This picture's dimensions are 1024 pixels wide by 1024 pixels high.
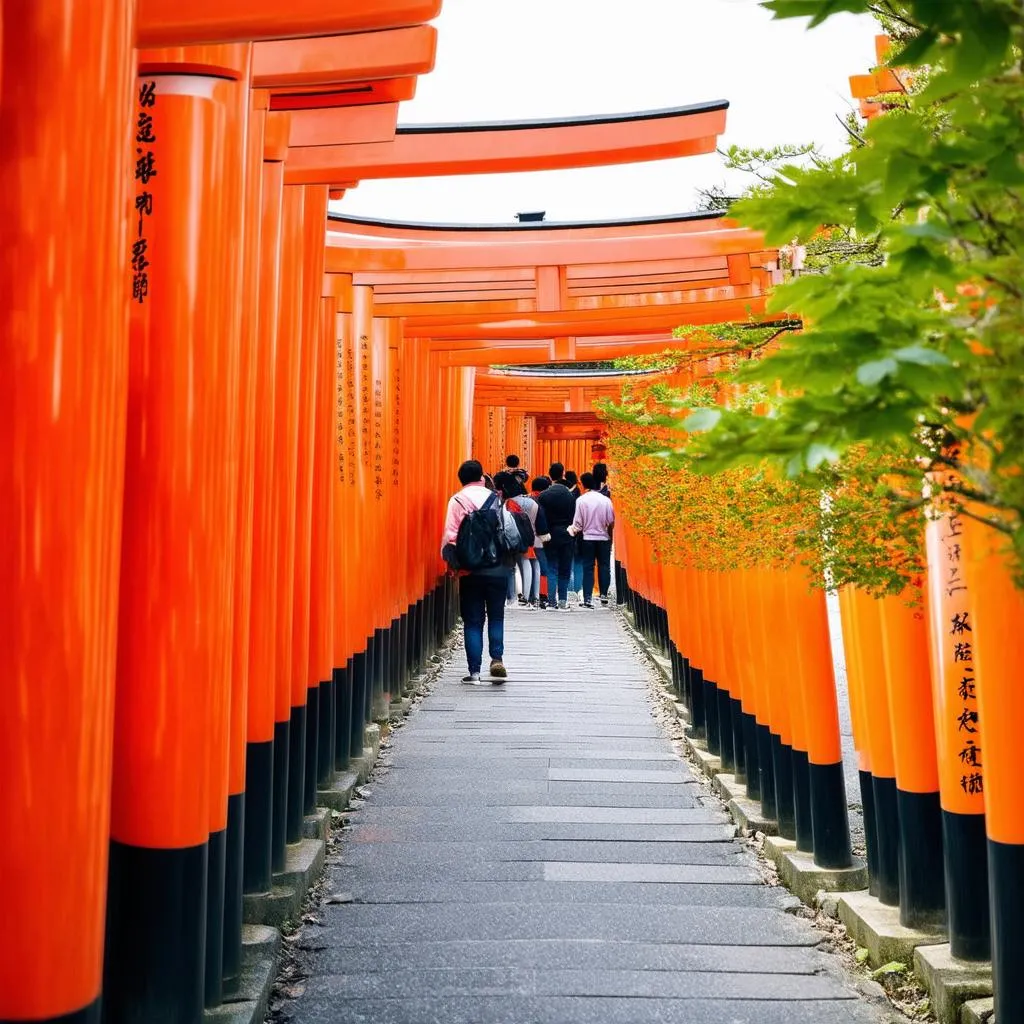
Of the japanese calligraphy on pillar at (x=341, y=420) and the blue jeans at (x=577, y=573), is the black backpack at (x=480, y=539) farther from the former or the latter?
the blue jeans at (x=577, y=573)

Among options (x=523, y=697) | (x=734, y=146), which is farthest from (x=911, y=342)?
(x=523, y=697)

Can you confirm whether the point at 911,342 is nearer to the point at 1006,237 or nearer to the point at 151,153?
the point at 1006,237

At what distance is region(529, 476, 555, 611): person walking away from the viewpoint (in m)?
18.1

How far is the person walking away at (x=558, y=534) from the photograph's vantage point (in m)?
18.3

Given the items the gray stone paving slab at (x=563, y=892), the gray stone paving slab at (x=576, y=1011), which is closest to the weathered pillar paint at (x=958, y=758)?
the gray stone paving slab at (x=576, y=1011)

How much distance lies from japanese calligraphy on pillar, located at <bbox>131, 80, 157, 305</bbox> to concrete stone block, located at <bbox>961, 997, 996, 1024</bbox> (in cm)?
331

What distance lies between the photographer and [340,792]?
6988 mm

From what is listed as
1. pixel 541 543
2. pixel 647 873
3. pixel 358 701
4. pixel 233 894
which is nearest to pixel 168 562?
pixel 233 894

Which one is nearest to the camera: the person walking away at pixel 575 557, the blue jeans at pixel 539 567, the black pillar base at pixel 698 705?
the black pillar base at pixel 698 705

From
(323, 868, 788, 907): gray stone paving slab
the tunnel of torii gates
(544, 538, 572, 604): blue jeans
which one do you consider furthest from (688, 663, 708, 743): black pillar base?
(544, 538, 572, 604): blue jeans

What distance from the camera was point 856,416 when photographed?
169 cm

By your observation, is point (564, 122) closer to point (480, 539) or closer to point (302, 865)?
point (302, 865)

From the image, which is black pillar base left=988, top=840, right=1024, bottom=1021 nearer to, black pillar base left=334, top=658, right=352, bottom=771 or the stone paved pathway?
the stone paved pathway

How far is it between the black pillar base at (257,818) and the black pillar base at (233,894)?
57 cm
